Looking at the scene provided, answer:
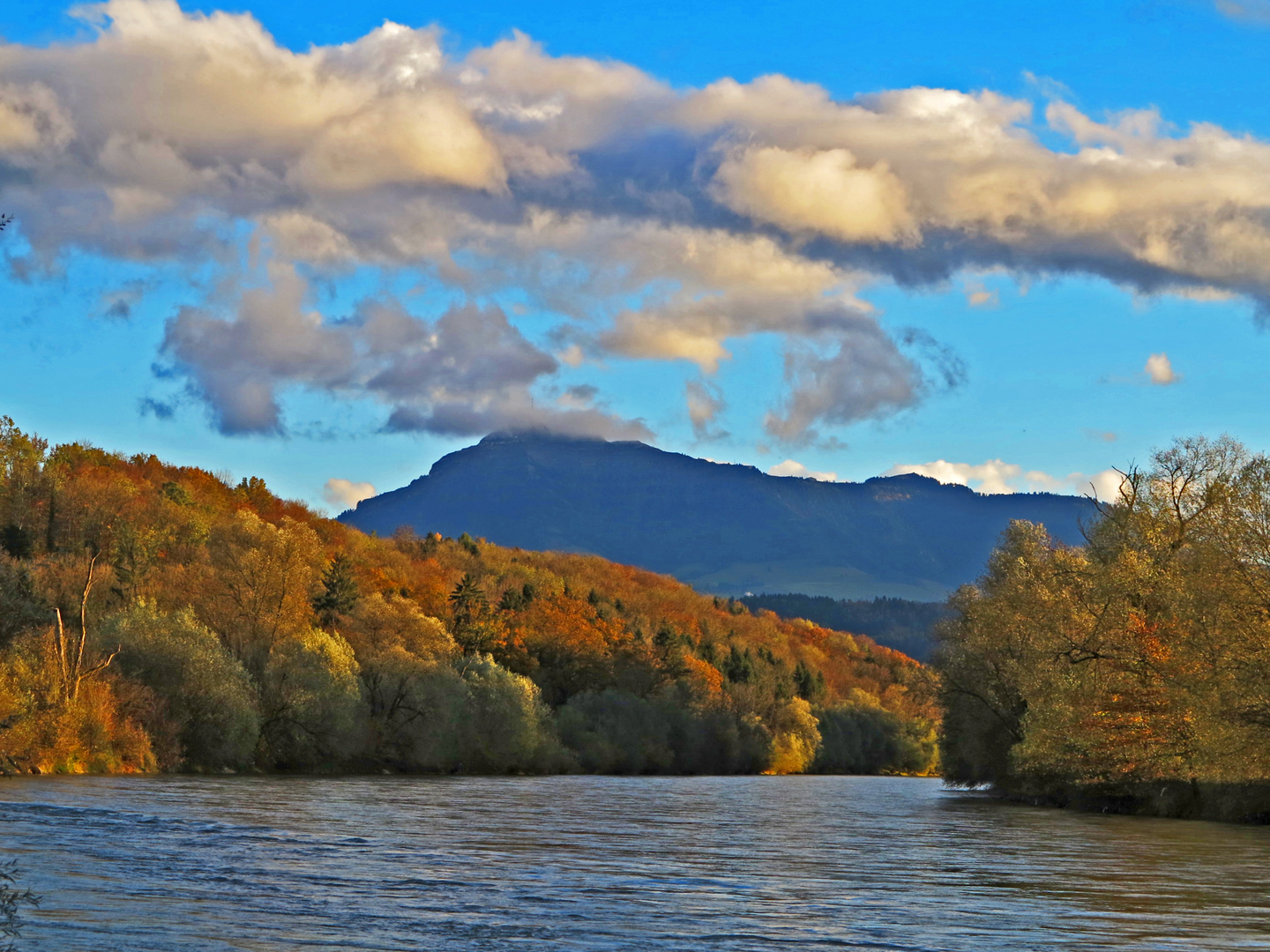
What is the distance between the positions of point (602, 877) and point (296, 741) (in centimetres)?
6468

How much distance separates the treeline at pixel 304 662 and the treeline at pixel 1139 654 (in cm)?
1102

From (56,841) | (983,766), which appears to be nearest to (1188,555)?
(983,766)

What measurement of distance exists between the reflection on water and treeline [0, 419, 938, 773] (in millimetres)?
17439

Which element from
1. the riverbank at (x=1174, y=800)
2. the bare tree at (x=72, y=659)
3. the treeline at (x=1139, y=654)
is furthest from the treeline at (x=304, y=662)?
the riverbank at (x=1174, y=800)

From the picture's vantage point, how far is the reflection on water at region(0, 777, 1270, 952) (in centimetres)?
2530

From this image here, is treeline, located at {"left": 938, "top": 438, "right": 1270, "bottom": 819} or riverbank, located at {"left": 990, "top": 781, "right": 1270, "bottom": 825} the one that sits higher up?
treeline, located at {"left": 938, "top": 438, "right": 1270, "bottom": 819}

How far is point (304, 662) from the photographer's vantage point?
316ft

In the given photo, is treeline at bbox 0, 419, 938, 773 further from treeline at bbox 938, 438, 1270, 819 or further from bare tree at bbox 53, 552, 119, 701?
treeline at bbox 938, 438, 1270, 819

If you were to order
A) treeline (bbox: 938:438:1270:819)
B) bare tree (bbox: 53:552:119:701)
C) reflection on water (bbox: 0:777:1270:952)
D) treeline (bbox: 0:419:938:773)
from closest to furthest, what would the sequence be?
1. reflection on water (bbox: 0:777:1270:952)
2. treeline (bbox: 938:438:1270:819)
3. bare tree (bbox: 53:552:119:701)
4. treeline (bbox: 0:419:938:773)

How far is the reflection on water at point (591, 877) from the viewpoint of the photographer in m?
25.3

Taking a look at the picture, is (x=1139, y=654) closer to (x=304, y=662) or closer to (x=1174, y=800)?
(x=1174, y=800)

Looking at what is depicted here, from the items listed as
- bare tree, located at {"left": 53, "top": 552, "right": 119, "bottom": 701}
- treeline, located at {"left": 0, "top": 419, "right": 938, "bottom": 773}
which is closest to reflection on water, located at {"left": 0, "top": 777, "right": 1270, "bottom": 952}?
bare tree, located at {"left": 53, "top": 552, "right": 119, "bottom": 701}

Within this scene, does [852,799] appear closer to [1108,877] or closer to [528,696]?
[528,696]

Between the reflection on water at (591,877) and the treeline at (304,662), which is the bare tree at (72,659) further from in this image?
the reflection on water at (591,877)
